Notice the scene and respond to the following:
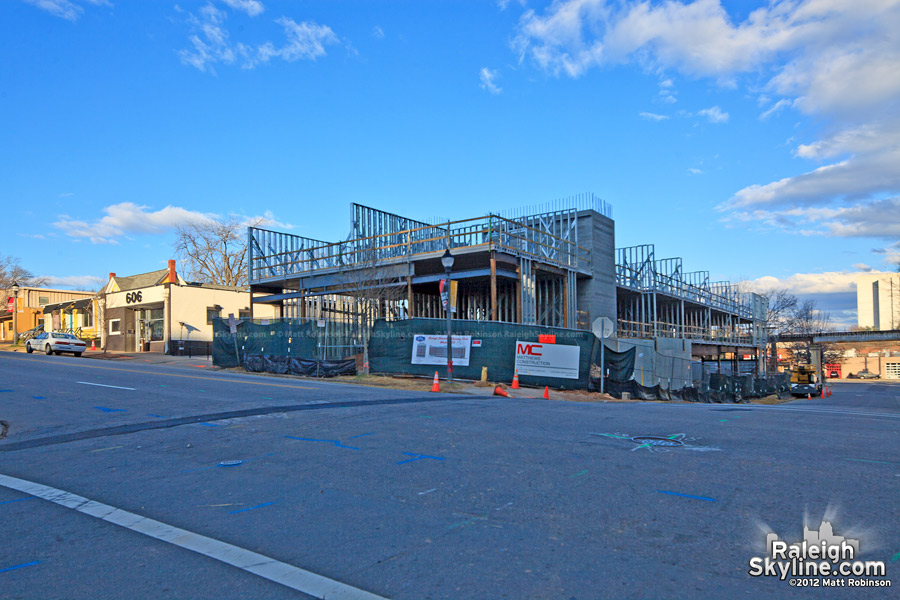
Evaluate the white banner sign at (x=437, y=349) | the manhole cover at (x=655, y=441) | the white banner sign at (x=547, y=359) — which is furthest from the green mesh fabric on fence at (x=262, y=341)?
the manhole cover at (x=655, y=441)

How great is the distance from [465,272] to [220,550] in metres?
22.2

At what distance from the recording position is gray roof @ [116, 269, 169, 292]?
4261 cm

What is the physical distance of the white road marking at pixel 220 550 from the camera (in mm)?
3824

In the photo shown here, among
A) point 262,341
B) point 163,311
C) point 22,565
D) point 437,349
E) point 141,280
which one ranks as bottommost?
point 22,565

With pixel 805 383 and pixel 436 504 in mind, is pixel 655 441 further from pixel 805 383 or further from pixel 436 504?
pixel 805 383

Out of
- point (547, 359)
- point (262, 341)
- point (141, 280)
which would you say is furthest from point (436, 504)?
point (141, 280)

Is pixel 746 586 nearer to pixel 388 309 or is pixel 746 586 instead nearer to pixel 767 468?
pixel 767 468

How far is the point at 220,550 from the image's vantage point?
14.9 ft

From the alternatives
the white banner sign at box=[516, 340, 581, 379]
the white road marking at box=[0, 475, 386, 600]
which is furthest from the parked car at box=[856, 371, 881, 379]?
the white road marking at box=[0, 475, 386, 600]

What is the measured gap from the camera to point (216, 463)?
754cm

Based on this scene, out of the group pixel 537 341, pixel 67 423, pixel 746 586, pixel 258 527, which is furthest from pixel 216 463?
pixel 537 341

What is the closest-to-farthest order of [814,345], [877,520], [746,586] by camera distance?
[746,586]
[877,520]
[814,345]

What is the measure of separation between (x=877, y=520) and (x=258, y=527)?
514 cm

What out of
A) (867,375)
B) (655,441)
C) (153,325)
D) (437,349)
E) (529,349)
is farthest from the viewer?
(867,375)
